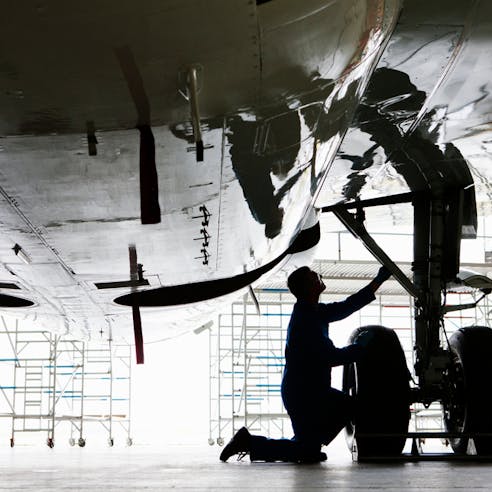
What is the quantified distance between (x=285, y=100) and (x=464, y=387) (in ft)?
11.1

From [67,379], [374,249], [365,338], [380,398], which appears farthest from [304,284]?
[67,379]

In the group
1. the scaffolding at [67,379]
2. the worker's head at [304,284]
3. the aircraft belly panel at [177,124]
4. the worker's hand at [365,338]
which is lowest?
the scaffolding at [67,379]

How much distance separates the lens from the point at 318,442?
212 inches

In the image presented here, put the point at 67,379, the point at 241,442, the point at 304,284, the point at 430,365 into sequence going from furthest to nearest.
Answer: the point at 67,379, the point at 430,365, the point at 304,284, the point at 241,442

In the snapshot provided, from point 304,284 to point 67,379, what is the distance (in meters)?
18.6

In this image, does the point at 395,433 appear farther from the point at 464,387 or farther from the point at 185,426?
the point at 185,426

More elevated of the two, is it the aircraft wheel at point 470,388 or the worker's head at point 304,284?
the worker's head at point 304,284

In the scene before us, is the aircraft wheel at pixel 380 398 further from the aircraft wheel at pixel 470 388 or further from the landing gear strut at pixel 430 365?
the aircraft wheel at pixel 470 388

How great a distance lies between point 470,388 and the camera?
19.1 ft

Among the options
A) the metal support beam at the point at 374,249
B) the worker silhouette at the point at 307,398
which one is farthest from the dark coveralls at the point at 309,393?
the metal support beam at the point at 374,249

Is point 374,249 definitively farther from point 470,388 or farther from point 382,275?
point 470,388

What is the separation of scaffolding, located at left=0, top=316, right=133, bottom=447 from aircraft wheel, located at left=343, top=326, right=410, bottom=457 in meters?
15.0

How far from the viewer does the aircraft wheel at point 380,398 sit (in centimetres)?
559

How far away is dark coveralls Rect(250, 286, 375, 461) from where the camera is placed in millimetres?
5340
